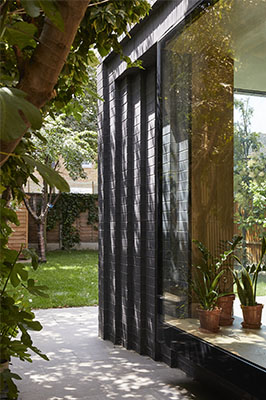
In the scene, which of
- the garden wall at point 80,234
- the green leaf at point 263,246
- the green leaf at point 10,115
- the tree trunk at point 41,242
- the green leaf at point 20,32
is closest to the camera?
the green leaf at point 10,115

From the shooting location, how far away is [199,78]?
9.51ft

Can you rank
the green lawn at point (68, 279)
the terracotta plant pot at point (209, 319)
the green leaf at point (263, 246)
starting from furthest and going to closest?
the green lawn at point (68, 279), the terracotta plant pot at point (209, 319), the green leaf at point (263, 246)

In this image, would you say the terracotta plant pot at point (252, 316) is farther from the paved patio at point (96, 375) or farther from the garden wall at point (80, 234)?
the garden wall at point (80, 234)

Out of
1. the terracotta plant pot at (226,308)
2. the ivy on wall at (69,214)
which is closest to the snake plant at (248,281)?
the terracotta plant pot at (226,308)

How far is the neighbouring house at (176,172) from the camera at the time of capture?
250cm

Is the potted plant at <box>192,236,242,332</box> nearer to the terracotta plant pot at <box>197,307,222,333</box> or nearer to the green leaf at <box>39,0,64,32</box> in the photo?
the terracotta plant pot at <box>197,307,222,333</box>

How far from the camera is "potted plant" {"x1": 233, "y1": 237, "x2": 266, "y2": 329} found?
2.40 meters

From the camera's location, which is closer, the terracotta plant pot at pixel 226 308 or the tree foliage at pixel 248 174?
the tree foliage at pixel 248 174

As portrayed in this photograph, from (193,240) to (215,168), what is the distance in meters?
0.51

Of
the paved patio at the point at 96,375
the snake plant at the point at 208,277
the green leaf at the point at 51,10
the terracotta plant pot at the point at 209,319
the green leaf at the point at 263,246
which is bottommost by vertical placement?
the paved patio at the point at 96,375

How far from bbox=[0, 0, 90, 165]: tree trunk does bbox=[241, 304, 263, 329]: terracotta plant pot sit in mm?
2028

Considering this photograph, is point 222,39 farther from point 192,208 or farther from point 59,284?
point 59,284

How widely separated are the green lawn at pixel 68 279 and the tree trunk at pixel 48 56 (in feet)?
15.6

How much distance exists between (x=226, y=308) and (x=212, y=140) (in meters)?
1.01
